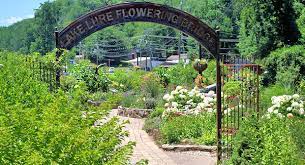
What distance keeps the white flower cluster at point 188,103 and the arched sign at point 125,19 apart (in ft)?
18.4

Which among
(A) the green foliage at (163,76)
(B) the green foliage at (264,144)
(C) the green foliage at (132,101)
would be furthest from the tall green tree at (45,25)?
(B) the green foliage at (264,144)

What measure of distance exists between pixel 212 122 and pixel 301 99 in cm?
213

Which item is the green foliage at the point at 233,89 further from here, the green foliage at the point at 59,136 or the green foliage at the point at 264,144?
the green foliage at the point at 59,136

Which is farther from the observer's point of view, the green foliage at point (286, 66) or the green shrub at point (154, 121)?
the green foliage at point (286, 66)

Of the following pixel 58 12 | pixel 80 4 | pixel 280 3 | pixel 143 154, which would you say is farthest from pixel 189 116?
pixel 80 4

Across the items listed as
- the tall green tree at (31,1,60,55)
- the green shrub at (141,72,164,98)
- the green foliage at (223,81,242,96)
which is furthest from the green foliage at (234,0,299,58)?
the tall green tree at (31,1,60,55)

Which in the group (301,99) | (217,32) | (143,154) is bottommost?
(143,154)

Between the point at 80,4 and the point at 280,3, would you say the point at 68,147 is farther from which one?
the point at 80,4

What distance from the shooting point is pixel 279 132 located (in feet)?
25.1

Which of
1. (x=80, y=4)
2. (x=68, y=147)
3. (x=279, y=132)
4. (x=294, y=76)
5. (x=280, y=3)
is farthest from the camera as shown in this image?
(x=80, y=4)

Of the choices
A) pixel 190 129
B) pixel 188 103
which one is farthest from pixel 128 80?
pixel 190 129

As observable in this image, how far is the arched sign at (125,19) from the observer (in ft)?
32.6

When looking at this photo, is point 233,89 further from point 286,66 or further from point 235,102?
point 286,66

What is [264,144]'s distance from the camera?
7.71 m
